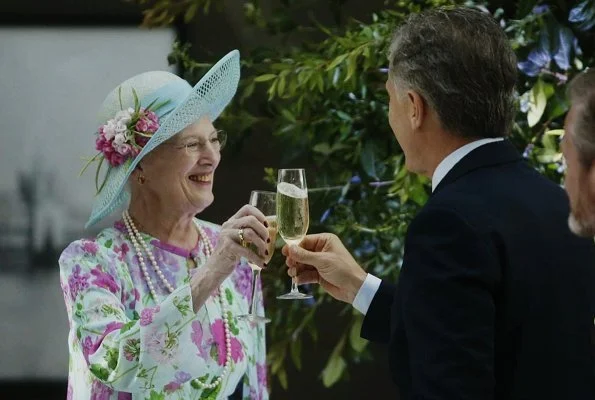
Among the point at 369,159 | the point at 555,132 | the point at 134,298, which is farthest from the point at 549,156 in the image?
the point at 134,298

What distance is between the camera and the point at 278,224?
2.43 meters

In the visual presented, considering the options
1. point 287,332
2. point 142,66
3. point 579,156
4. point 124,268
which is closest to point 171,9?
point 142,66

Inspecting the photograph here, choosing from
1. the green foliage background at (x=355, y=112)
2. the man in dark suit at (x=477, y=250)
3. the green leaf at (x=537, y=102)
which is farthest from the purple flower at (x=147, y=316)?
the green leaf at (x=537, y=102)

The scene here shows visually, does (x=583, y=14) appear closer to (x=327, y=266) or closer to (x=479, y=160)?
(x=327, y=266)

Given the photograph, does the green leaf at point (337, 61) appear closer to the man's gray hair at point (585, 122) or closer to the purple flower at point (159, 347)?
the purple flower at point (159, 347)

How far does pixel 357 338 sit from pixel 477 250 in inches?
74.5

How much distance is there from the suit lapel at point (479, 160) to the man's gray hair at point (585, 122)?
22 centimetres

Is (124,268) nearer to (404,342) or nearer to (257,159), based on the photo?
(404,342)

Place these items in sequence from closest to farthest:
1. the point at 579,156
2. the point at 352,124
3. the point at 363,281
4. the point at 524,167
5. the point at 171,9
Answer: the point at 579,156, the point at 524,167, the point at 363,281, the point at 352,124, the point at 171,9

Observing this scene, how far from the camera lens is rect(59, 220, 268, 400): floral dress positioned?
2502 mm

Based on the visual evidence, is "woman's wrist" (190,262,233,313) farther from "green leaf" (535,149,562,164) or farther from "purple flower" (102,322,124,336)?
"green leaf" (535,149,562,164)

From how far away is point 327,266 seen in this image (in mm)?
2432

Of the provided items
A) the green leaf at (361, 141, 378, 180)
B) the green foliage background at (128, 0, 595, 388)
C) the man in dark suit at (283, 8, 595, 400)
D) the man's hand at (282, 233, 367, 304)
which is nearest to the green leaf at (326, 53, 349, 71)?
the green foliage background at (128, 0, 595, 388)

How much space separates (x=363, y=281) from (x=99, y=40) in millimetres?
2129
